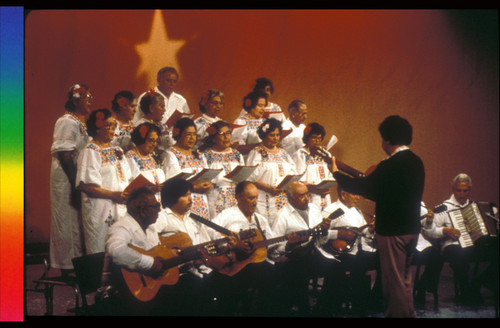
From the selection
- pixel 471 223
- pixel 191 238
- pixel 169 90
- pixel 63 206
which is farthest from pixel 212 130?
pixel 471 223

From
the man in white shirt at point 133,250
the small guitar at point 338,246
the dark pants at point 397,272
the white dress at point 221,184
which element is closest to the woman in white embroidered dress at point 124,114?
the white dress at point 221,184

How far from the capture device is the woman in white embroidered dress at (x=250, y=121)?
688 cm

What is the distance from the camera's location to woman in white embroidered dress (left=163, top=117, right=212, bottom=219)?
6348 mm

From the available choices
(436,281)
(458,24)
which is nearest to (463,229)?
(436,281)

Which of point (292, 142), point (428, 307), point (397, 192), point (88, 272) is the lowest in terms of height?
point (428, 307)

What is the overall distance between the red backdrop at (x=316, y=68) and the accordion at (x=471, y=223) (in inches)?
24.7

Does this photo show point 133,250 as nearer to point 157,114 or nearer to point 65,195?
point 65,195

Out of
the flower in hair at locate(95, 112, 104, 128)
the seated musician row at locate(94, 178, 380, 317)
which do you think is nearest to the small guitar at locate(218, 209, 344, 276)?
the seated musician row at locate(94, 178, 380, 317)

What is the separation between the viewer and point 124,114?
646 centimetres

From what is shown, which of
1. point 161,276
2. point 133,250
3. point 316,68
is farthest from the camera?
point 316,68

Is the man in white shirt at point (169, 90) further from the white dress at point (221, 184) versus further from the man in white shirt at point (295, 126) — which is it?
the man in white shirt at point (295, 126)

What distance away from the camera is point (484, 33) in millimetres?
6891

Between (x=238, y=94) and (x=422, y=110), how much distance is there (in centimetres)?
183

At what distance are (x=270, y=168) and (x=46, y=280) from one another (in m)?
2.23
